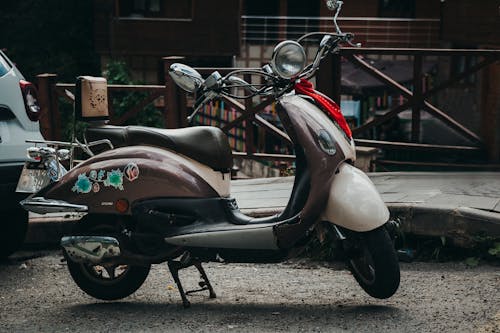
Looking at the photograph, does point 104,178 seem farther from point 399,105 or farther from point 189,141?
point 399,105

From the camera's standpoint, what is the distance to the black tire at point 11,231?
7.19 metres

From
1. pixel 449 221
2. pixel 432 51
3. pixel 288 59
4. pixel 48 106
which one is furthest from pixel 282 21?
pixel 288 59

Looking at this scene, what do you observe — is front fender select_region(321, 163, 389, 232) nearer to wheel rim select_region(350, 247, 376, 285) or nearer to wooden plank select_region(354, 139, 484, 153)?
wheel rim select_region(350, 247, 376, 285)

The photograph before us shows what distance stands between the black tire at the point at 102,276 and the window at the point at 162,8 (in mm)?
23320

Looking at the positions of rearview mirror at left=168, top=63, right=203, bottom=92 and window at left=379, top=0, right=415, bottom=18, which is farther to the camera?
window at left=379, top=0, right=415, bottom=18

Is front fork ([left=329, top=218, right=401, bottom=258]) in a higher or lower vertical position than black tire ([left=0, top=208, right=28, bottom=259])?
higher

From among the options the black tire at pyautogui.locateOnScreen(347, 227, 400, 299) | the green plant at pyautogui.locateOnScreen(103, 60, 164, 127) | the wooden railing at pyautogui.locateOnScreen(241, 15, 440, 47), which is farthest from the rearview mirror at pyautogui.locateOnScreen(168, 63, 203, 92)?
the wooden railing at pyautogui.locateOnScreen(241, 15, 440, 47)

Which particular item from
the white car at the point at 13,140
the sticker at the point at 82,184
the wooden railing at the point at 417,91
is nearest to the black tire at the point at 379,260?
the sticker at the point at 82,184

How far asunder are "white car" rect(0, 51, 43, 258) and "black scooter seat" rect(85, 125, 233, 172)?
98 centimetres

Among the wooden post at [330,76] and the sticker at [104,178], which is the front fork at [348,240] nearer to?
the sticker at [104,178]

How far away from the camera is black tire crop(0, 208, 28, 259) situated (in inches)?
283

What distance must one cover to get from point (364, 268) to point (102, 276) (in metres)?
1.58

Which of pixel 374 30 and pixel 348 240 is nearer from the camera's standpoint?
pixel 348 240

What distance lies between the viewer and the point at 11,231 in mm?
7207
